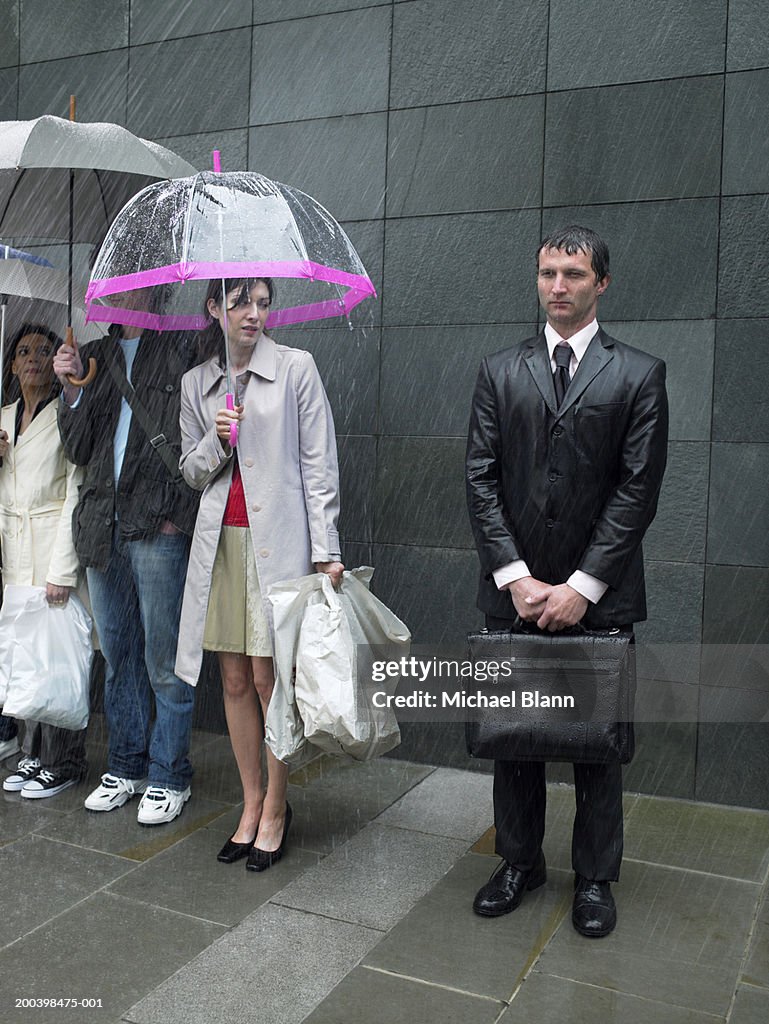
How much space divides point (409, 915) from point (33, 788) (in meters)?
2.04

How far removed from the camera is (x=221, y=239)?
12.0ft

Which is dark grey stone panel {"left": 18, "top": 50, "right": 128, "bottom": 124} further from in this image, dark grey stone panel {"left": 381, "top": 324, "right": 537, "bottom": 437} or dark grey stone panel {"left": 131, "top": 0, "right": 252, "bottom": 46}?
dark grey stone panel {"left": 381, "top": 324, "right": 537, "bottom": 437}

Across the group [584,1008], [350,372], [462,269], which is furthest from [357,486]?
[584,1008]

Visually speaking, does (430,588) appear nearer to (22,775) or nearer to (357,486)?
(357,486)

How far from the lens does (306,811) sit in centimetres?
470

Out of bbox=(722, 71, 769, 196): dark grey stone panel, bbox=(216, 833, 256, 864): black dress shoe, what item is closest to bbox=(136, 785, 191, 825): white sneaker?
bbox=(216, 833, 256, 864): black dress shoe

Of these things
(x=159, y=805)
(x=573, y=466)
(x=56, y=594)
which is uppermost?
(x=573, y=466)

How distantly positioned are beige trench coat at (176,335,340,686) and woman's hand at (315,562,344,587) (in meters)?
0.03

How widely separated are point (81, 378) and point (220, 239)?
120 centimetres

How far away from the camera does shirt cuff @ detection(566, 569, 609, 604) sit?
349 centimetres

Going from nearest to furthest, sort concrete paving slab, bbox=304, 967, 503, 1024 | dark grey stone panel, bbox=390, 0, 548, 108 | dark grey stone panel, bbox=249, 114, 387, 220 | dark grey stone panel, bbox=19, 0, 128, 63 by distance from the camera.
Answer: concrete paving slab, bbox=304, 967, 503, 1024 → dark grey stone panel, bbox=390, 0, 548, 108 → dark grey stone panel, bbox=249, 114, 387, 220 → dark grey stone panel, bbox=19, 0, 128, 63

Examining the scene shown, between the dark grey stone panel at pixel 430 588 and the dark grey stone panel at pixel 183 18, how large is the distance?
2.97m

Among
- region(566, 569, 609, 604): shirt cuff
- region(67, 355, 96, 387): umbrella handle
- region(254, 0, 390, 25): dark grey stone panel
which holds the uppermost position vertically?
region(254, 0, 390, 25): dark grey stone panel

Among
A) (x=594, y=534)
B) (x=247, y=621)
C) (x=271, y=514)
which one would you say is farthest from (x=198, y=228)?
(x=594, y=534)
